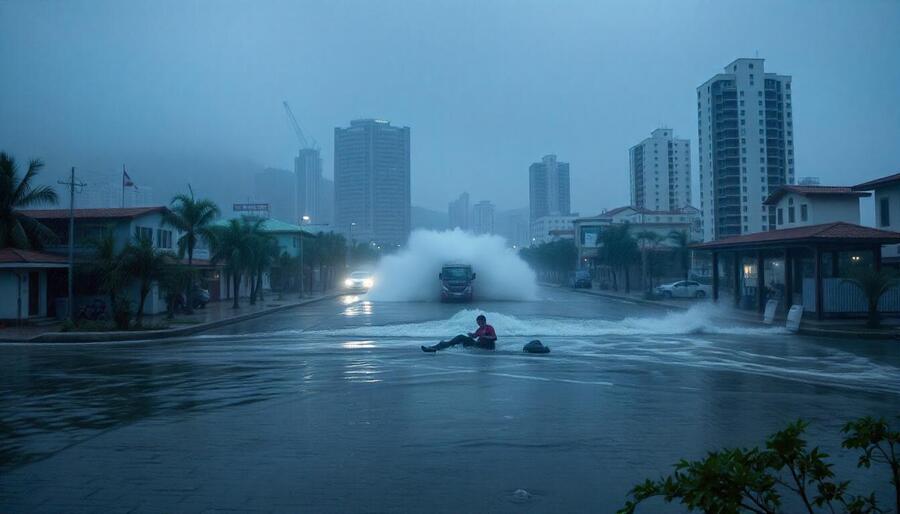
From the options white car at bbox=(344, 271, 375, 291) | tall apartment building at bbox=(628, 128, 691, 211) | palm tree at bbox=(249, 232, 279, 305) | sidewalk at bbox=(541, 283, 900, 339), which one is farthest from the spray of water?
tall apartment building at bbox=(628, 128, 691, 211)

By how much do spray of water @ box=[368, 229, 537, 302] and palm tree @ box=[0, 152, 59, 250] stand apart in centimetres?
2393

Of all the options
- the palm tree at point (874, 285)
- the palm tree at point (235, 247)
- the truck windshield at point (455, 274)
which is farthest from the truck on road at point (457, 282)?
the palm tree at point (874, 285)

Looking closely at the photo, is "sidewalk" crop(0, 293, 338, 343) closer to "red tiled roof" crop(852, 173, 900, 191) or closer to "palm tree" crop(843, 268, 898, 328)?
"palm tree" crop(843, 268, 898, 328)

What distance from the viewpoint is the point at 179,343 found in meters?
23.3

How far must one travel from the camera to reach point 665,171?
165m

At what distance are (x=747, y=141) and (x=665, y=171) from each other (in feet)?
163

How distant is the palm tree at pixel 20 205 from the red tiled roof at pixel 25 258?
78.2 inches

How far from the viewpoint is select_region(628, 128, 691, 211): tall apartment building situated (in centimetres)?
16512

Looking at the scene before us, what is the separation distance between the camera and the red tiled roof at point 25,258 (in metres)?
29.0

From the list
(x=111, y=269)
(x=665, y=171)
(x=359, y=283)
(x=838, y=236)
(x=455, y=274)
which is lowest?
(x=359, y=283)

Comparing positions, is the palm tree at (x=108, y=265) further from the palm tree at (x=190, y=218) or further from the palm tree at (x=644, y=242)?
the palm tree at (x=644, y=242)

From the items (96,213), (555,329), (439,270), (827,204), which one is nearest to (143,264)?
(96,213)

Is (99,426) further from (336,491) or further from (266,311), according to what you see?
(266,311)

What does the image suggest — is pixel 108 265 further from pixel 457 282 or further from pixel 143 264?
pixel 457 282
